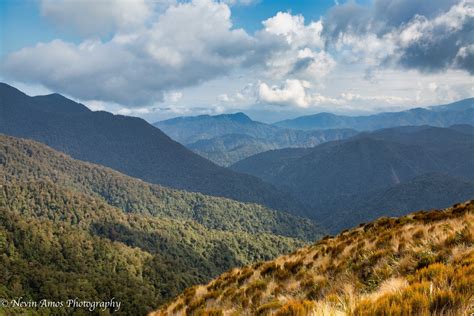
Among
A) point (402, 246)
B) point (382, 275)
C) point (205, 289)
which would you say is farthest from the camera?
point (205, 289)

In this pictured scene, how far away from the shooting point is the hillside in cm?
532

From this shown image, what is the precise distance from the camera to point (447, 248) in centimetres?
1052

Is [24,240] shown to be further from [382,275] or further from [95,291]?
[382,275]

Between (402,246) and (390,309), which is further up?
(390,309)

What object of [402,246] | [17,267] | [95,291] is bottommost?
[95,291]

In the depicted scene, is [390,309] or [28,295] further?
[28,295]

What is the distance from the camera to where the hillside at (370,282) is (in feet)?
17.4

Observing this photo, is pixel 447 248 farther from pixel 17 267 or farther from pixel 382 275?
pixel 17 267

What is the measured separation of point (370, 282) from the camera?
979 centimetres

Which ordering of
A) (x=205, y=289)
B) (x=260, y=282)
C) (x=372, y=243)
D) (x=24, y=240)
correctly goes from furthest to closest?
(x=24, y=240) < (x=205, y=289) < (x=372, y=243) < (x=260, y=282)

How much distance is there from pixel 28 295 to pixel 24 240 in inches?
2295

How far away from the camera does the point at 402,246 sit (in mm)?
12430

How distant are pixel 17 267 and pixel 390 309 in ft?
643

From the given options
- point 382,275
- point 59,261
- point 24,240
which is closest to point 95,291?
point 59,261
